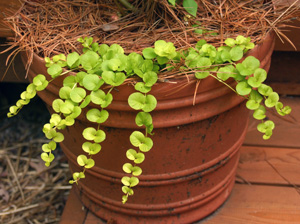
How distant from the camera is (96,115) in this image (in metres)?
1.00

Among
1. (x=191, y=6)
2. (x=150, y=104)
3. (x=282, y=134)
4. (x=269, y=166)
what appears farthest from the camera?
(x=282, y=134)

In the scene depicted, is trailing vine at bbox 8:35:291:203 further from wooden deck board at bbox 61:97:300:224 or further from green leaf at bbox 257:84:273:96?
wooden deck board at bbox 61:97:300:224

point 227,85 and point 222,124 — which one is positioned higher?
point 227,85

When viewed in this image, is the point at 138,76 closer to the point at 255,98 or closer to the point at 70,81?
the point at 70,81

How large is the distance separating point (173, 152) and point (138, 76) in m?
0.28

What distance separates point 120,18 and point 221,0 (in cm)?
36

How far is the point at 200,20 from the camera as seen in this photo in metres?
1.24

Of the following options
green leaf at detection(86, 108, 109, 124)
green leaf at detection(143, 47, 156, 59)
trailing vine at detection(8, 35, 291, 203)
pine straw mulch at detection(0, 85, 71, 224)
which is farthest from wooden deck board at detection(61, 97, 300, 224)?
green leaf at detection(143, 47, 156, 59)

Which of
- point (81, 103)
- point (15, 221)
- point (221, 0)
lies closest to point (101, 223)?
point (15, 221)

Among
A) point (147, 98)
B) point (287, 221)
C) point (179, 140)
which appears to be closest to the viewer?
point (147, 98)

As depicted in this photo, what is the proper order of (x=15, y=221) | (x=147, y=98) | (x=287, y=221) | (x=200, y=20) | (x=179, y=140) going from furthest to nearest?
(x=15, y=221)
(x=287, y=221)
(x=200, y=20)
(x=179, y=140)
(x=147, y=98)

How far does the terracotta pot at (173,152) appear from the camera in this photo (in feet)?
3.39

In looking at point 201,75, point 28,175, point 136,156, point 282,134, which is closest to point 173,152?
point 136,156

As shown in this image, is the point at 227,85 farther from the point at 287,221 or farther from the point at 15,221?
the point at 15,221
